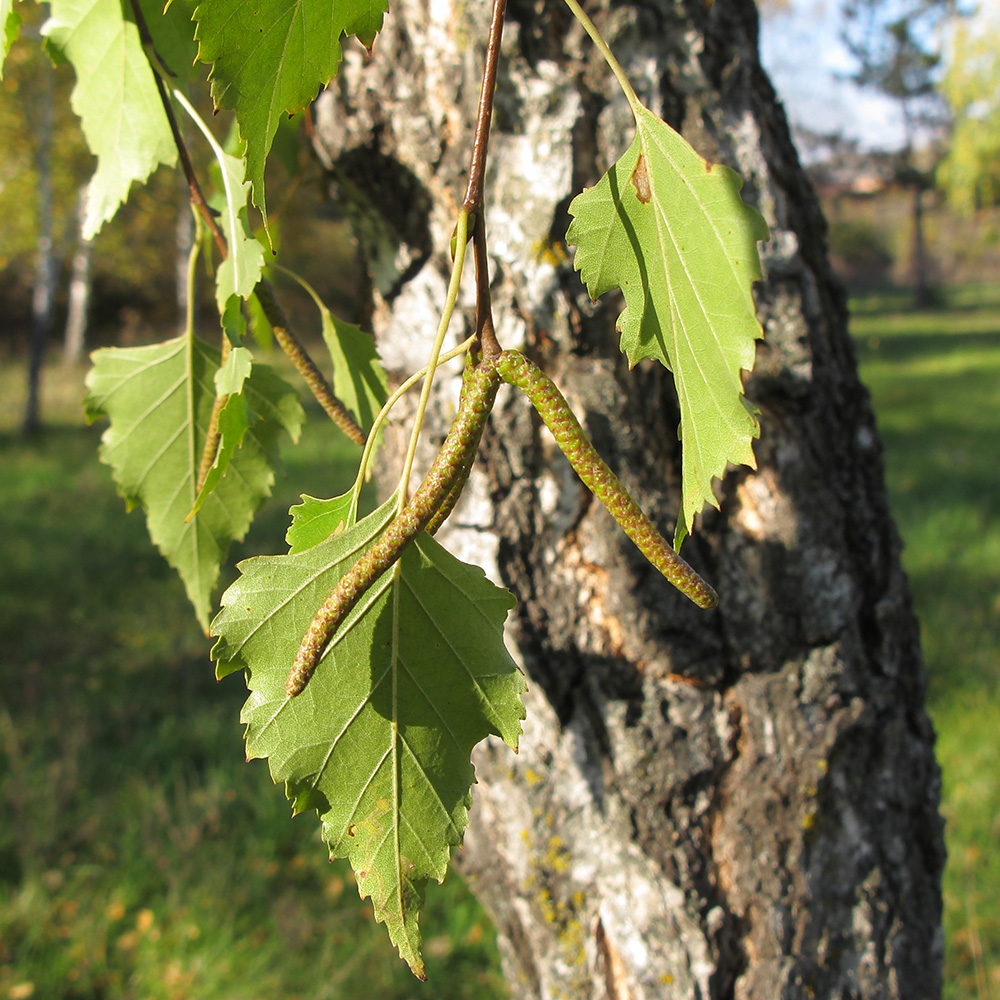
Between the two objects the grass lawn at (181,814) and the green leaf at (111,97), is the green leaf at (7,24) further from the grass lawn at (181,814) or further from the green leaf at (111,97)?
the grass lawn at (181,814)

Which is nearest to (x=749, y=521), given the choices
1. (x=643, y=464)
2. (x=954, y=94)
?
(x=643, y=464)

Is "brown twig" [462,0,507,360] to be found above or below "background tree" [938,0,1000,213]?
below

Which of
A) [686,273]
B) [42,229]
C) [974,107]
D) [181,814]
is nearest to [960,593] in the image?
[181,814]

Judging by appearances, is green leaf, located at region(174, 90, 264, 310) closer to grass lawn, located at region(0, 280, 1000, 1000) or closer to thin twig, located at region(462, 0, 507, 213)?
thin twig, located at region(462, 0, 507, 213)

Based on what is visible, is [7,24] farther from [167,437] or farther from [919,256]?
[919,256]

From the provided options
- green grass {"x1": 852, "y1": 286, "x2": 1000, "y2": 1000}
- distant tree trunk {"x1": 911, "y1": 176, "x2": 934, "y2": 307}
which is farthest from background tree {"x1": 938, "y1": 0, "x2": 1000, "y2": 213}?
green grass {"x1": 852, "y1": 286, "x2": 1000, "y2": 1000}
